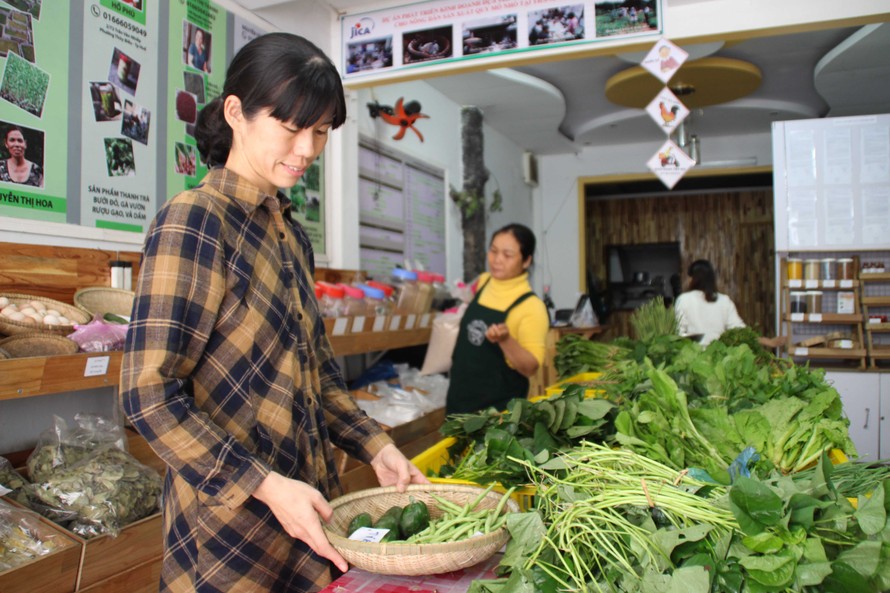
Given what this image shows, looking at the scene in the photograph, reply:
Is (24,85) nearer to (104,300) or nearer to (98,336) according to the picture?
(104,300)

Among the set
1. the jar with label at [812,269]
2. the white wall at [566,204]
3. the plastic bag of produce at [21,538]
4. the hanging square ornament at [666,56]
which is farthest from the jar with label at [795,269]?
the white wall at [566,204]

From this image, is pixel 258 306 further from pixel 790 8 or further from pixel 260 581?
Answer: pixel 790 8

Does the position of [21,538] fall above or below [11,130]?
below

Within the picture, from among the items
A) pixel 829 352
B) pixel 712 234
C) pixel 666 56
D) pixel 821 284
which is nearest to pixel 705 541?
pixel 666 56

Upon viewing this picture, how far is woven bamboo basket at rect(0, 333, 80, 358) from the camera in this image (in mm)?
1771

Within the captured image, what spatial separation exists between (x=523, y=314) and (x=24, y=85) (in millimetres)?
2210

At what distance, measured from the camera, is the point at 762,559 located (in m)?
0.88

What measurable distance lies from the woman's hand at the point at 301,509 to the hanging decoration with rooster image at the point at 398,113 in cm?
385

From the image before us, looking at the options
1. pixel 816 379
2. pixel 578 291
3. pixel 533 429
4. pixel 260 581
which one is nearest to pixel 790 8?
pixel 816 379

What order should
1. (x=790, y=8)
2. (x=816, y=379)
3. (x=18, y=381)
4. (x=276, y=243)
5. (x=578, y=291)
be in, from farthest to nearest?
(x=578, y=291) < (x=790, y=8) < (x=816, y=379) < (x=18, y=381) < (x=276, y=243)

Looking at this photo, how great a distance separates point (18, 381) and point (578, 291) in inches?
326

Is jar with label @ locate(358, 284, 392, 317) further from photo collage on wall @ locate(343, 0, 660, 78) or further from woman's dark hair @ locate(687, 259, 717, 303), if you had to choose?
woman's dark hair @ locate(687, 259, 717, 303)

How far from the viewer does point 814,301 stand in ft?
14.3

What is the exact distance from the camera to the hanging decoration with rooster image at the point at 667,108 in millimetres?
3391
